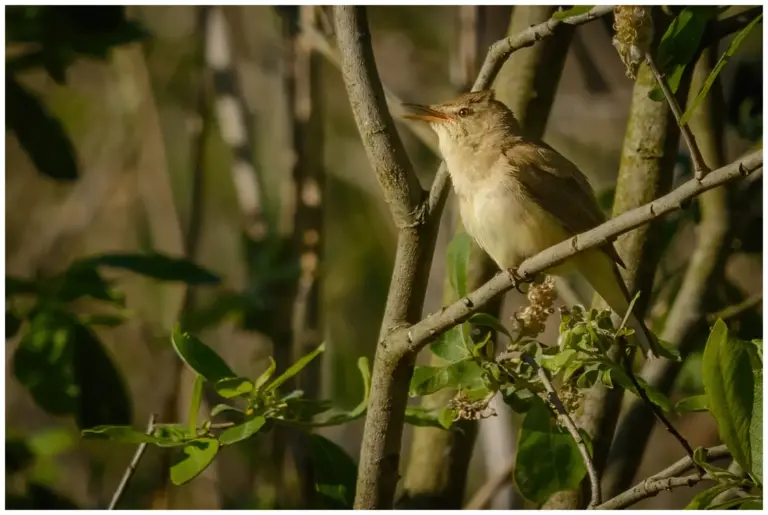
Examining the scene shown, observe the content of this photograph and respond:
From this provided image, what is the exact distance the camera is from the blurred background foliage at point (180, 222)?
7.97ft

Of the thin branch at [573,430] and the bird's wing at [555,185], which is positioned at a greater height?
the bird's wing at [555,185]

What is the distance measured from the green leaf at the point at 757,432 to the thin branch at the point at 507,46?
0.60 m

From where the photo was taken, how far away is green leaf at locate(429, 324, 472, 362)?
5.65 ft

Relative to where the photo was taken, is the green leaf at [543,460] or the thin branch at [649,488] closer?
the thin branch at [649,488]

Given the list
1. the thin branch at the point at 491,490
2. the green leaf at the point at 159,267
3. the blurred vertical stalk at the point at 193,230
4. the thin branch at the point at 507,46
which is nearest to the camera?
the thin branch at the point at 507,46

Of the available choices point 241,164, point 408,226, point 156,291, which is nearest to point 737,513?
point 408,226

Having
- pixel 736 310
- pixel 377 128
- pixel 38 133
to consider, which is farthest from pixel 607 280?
pixel 38 133

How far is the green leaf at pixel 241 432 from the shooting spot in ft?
5.48

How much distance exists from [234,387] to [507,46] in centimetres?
75

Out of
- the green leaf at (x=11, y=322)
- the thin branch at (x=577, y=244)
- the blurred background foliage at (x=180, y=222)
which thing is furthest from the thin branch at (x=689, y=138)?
the green leaf at (x=11, y=322)

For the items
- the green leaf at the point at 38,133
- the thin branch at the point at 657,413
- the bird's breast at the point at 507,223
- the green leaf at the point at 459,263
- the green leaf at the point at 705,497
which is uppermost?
the green leaf at the point at 38,133

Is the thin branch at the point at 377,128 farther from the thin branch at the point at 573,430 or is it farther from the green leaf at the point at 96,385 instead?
the green leaf at the point at 96,385

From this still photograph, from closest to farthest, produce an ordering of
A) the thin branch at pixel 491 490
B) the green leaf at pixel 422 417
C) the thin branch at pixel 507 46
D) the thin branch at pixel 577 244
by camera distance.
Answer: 1. the thin branch at pixel 577 244
2. the thin branch at pixel 507 46
3. the green leaf at pixel 422 417
4. the thin branch at pixel 491 490

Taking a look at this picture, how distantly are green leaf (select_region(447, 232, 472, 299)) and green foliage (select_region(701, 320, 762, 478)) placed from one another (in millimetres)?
552
